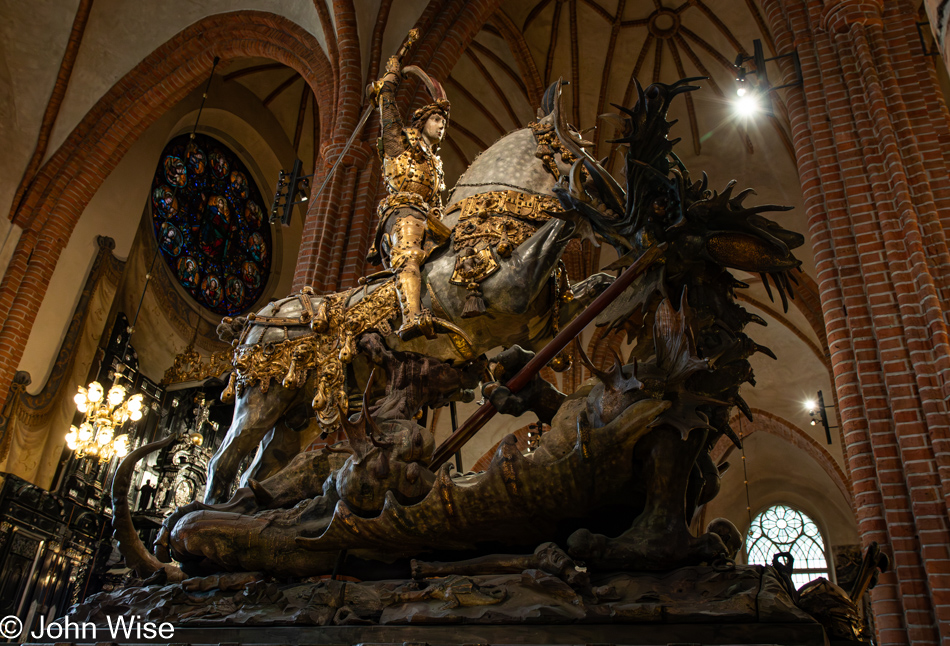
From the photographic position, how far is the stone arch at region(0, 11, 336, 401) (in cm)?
945

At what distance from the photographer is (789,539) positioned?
55.6 ft

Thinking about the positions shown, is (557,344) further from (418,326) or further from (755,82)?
(755,82)

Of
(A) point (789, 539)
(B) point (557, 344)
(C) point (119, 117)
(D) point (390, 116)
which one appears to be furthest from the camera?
(A) point (789, 539)

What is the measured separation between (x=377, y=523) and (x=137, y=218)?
1070 cm

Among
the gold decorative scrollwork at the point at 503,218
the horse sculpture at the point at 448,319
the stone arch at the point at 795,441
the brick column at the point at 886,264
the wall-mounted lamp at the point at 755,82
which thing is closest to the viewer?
the horse sculpture at the point at 448,319

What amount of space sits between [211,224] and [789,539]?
14.6 meters

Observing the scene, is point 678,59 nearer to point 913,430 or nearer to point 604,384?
point 913,430

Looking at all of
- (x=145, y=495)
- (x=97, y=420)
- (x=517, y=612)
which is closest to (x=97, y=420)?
(x=97, y=420)

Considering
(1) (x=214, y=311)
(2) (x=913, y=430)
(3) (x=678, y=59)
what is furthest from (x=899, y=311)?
(1) (x=214, y=311)

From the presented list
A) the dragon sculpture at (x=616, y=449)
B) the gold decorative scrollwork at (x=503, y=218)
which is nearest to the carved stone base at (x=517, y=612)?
the dragon sculpture at (x=616, y=449)

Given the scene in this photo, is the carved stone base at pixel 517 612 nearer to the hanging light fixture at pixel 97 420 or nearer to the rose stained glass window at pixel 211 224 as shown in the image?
the hanging light fixture at pixel 97 420

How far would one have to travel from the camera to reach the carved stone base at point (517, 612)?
1657mm

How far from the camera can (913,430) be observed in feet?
15.1

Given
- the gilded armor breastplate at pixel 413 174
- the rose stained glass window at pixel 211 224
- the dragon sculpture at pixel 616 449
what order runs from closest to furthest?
the dragon sculpture at pixel 616 449, the gilded armor breastplate at pixel 413 174, the rose stained glass window at pixel 211 224
